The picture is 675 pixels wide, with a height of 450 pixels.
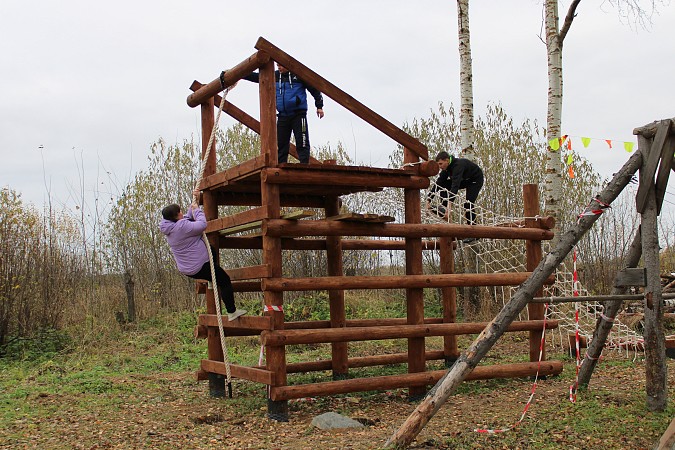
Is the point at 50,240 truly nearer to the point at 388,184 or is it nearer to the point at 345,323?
the point at 345,323

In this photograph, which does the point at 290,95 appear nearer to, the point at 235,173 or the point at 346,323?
the point at 235,173

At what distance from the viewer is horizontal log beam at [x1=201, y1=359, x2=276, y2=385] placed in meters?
7.50

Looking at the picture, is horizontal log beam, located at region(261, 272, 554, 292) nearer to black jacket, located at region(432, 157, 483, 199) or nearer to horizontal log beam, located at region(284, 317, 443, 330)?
horizontal log beam, located at region(284, 317, 443, 330)

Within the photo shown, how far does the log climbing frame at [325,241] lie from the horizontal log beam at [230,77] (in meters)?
0.01

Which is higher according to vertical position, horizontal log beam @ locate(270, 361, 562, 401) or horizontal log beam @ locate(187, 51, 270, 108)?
horizontal log beam @ locate(187, 51, 270, 108)

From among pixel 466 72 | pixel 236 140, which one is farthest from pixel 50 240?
pixel 466 72

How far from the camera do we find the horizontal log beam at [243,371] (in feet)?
24.6

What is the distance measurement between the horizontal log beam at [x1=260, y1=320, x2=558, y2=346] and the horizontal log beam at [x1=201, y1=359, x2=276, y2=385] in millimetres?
335

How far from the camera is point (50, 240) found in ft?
45.9

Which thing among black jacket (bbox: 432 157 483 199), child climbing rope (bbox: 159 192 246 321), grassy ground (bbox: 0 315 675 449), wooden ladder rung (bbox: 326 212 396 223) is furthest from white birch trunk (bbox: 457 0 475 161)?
child climbing rope (bbox: 159 192 246 321)

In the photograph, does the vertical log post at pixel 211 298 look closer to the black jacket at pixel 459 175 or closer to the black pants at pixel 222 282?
the black pants at pixel 222 282

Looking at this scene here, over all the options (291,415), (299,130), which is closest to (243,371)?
(291,415)

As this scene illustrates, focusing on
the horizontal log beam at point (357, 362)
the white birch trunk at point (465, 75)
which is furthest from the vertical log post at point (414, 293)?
the white birch trunk at point (465, 75)

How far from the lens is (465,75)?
13914mm
